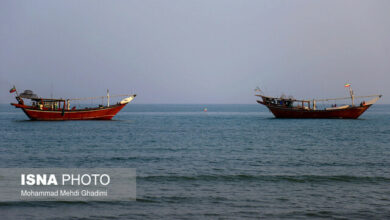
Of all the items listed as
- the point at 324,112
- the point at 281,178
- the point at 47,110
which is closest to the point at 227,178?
the point at 281,178

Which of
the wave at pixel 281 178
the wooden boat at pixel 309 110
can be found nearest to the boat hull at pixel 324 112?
the wooden boat at pixel 309 110

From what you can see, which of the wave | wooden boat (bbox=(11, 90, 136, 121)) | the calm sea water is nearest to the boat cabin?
wooden boat (bbox=(11, 90, 136, 121))

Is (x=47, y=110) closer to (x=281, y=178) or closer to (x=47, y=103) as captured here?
(x=47, y=103)

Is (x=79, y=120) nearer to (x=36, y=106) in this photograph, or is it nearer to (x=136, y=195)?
(x=36, y=106)

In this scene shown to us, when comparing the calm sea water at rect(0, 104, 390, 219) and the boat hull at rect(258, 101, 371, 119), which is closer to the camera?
the calm sea water at rect(0, 104, 390, 219)

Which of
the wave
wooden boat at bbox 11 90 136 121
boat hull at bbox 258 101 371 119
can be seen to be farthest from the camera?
boat hull at bbox 258 101 371 119

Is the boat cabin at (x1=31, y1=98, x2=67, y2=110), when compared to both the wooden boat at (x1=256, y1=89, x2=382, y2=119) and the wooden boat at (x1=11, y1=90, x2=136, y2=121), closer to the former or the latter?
the wooden boat at (x1=11, y1=90, x2=136, y2=121)

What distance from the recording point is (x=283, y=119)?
8825cm

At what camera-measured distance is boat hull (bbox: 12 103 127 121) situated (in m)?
67.0

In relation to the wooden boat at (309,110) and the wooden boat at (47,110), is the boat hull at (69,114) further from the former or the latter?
the wooden boat at (309,110)

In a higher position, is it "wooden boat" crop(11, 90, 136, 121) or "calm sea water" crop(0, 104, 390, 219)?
"wooden boat" crop(11, 90, 136, 121)

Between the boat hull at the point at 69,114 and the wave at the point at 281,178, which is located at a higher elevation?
the boat hull at the point at 69,114

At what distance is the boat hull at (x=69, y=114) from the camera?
220ft

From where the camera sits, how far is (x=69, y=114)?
69000mm
